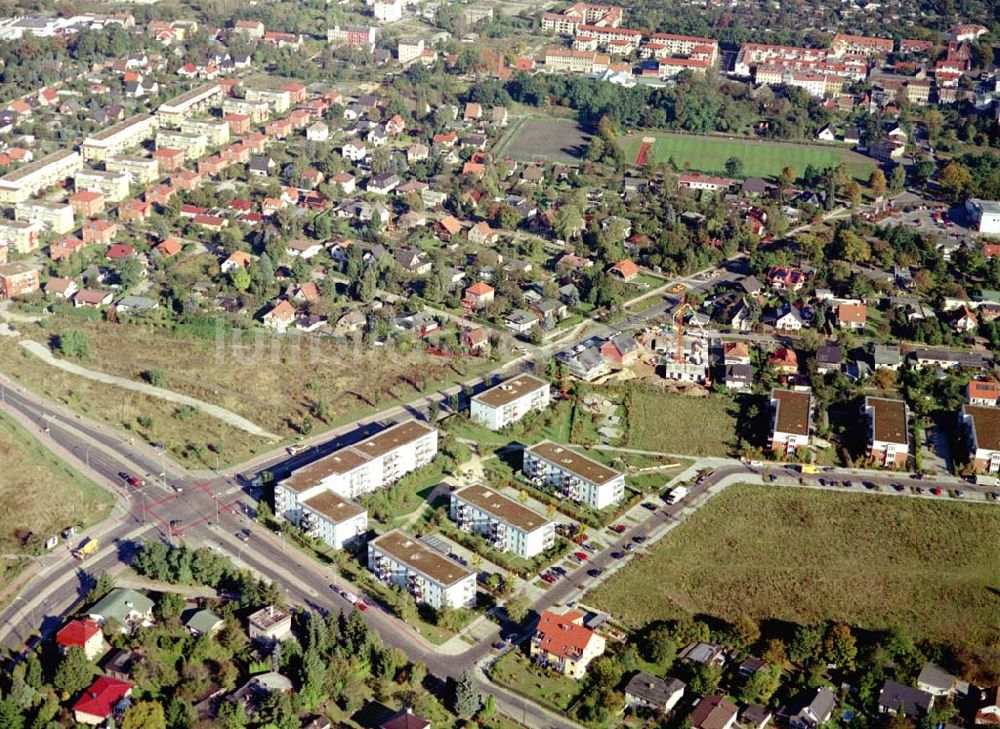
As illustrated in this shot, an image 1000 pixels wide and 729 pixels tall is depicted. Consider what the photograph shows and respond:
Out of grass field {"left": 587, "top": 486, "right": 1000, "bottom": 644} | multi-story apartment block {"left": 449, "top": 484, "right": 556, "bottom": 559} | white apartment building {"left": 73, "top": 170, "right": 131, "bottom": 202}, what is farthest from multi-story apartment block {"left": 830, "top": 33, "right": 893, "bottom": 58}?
multi-story apartment block {"left": 449, "top": 484, "right": 556, "bottom": 559}

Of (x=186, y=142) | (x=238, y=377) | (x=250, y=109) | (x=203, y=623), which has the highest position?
(x=250, y=109)

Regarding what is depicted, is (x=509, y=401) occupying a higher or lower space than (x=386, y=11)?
lower

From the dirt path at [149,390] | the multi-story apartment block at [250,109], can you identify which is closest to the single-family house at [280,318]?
the dirt path at [149,390]

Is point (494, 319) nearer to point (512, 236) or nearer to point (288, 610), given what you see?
point (512, 236)

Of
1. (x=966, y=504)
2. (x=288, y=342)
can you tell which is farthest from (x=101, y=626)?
(x=966, y=504)

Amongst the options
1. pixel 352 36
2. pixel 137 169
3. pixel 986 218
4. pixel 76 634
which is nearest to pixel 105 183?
pixel 137 169

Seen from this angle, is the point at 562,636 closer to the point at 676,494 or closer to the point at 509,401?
the point at 676,494

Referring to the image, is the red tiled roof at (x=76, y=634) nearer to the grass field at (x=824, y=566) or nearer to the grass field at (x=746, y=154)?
the grass field at (x=824, y=566)
